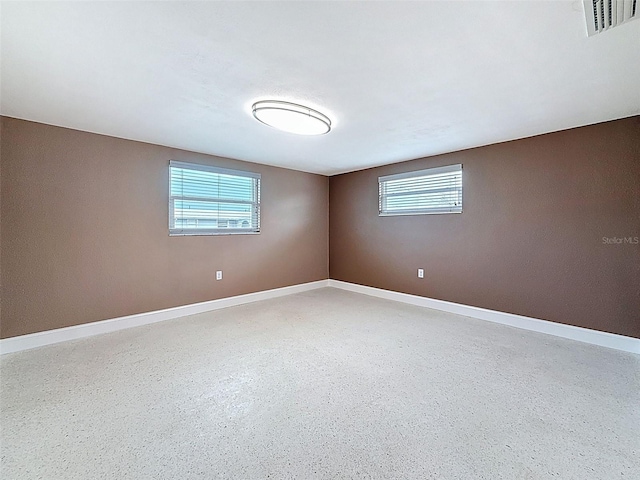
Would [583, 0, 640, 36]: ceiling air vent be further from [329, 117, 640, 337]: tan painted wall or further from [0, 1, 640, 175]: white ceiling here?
[329, 117, 640, 337]: tan painted wall

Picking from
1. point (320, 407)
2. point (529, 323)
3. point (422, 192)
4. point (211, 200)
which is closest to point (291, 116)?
point (211, 200)

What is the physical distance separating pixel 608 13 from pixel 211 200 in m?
4.04

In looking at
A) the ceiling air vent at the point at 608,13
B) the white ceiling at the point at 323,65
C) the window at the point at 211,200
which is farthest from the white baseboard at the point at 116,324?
the ceiling air vent at the point at 608,13

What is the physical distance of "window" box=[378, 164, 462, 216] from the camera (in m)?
3.97

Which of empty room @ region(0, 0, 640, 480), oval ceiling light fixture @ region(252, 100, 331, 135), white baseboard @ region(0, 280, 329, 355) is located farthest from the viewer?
white baseboard @ region(0, 280, 329, 355)

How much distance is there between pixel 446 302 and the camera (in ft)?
13.3

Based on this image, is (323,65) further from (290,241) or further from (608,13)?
(290,241)

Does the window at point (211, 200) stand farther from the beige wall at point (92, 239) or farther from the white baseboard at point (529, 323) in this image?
the white baseboard at point (529, 323)

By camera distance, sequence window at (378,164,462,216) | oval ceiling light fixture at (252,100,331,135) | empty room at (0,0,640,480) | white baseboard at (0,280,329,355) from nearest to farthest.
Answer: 1. empty room at (0,0,640,480)
2. oval ceiling light fixture at (252,100,331,135)
3. white baseboard at (0,280,329,355)
4. window at (378,164,462,216)

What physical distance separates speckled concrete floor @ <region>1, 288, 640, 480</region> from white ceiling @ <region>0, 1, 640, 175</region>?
2198 mm

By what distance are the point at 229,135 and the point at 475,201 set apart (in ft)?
10.4

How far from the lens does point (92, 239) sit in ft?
10.4

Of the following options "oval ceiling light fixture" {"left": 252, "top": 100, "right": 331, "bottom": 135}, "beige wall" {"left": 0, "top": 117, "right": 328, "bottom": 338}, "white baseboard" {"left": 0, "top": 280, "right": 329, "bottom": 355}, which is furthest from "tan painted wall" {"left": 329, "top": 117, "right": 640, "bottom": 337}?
"beige wall" {"left": 0, "top": 117, "right": 328, "bottom": 338}

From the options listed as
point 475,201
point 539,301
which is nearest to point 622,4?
point 475,201
